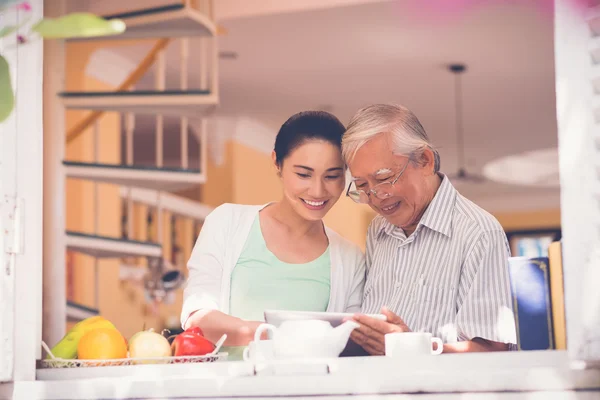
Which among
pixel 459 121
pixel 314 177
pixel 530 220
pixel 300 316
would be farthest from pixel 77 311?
pixel 530 220

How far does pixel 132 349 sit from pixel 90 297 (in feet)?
15.5

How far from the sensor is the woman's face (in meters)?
2.13

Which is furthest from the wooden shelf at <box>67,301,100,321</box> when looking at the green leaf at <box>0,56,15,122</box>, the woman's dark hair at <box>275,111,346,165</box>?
the green leaf at <box>0,56,15,122</box>

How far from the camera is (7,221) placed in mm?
1374

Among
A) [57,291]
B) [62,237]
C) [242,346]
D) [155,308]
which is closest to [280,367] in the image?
[242,346]

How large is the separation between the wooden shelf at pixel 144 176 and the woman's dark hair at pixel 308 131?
2.25 meters

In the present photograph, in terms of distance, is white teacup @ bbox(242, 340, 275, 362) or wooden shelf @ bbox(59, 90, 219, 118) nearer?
white teacup @ bbox(242, 340, 275, 362)

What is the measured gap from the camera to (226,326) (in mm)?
1978

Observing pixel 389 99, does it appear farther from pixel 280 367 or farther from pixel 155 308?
pixel 280 367

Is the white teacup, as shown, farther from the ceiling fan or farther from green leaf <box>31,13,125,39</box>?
the ceiling fan

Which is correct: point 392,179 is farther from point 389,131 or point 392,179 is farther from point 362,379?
point 362,379

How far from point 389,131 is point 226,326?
0.60 metres

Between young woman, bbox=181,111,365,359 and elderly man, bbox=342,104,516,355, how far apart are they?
7cm

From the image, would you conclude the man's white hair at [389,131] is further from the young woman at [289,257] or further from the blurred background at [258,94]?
the blurred background at [258,94]
